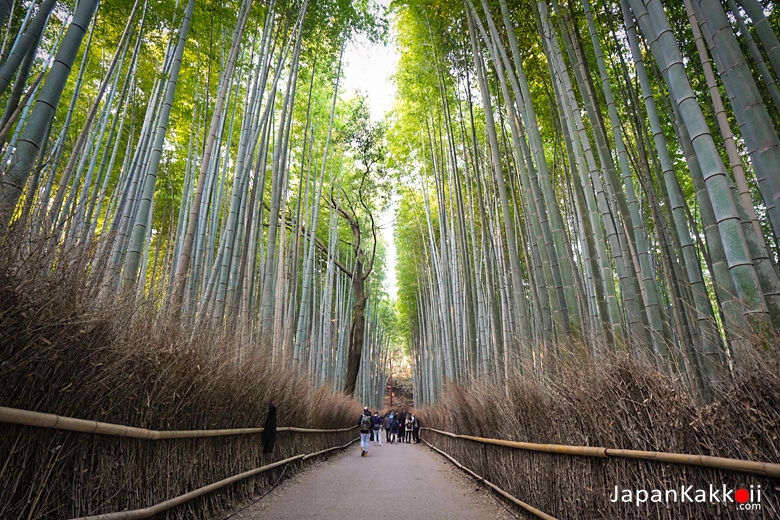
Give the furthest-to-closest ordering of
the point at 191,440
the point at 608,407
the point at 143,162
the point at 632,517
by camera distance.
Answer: the point at 143,162, the point at 191,440, the point at 608,407, the point at 632,517

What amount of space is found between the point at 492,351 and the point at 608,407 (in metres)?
4.59

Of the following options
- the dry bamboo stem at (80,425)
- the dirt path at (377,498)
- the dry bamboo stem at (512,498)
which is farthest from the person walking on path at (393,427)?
the dry bamboo stem at (80,425)

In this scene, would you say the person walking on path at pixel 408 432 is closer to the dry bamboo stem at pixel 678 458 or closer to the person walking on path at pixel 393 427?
the person walking on path at pixel 393 427

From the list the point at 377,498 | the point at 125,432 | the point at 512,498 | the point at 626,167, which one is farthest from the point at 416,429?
the point at 125,432

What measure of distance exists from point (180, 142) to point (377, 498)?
690 cm

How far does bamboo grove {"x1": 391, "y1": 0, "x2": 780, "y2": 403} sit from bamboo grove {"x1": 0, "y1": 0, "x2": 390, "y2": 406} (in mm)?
2035

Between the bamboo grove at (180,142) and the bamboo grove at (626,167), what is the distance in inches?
80.1

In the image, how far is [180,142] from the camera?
7680 mm

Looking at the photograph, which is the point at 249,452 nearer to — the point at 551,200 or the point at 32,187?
the point at 32,187

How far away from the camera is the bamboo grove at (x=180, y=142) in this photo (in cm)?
185

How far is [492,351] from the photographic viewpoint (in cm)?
648

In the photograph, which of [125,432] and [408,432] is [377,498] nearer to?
[125,432]

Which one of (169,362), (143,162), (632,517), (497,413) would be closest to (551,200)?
(497,413)

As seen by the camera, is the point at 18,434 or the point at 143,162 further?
the point at 143,162
